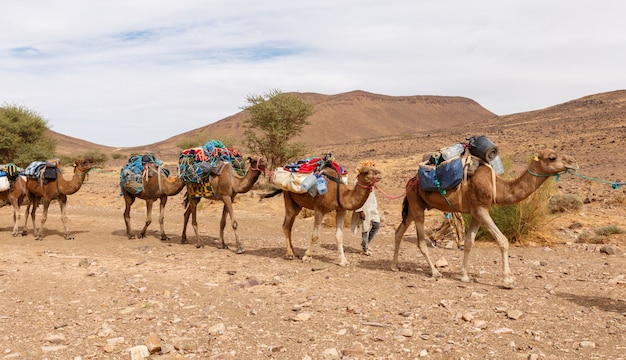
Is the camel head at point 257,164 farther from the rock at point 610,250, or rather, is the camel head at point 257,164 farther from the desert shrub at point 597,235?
the desert shrub at point 597,235

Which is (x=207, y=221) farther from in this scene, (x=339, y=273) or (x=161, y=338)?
(x=161, y=338)

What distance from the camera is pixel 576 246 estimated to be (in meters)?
11.3

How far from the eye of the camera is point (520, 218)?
456 inches

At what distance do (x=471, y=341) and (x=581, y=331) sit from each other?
49.7 inches

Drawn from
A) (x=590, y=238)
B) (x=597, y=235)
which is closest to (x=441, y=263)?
(x=590, y=238)

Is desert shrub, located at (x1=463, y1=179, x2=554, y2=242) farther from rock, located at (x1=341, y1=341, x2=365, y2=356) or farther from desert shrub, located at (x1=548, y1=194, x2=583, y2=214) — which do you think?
rock, located at (x1=341, y1=341, x2=365, y2=356)

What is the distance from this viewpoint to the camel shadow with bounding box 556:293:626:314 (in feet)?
21.2

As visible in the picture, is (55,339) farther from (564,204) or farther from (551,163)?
(564,204)

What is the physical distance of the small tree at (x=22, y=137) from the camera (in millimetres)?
24875

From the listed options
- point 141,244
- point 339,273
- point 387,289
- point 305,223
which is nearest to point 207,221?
point 305,223

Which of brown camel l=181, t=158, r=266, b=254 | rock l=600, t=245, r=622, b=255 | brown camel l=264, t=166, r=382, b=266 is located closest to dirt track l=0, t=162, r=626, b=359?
rock l=600, t=245, r=622, b=255

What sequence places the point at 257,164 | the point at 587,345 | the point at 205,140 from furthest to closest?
the point at 205,140 < the point at 257,164 < the point at 587,345

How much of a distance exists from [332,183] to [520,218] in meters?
4.76

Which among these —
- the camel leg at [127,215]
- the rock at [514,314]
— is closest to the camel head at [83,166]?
the camel leg at [127,215]
